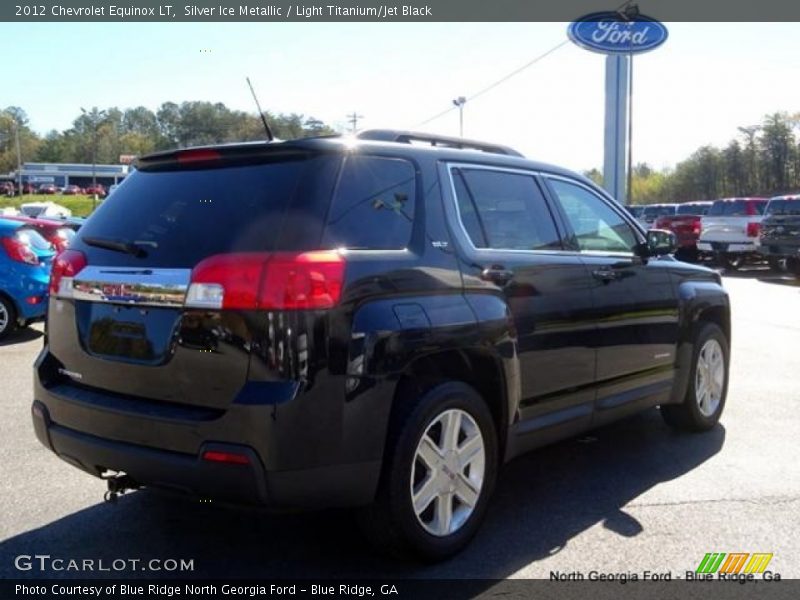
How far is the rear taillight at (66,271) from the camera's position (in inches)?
142

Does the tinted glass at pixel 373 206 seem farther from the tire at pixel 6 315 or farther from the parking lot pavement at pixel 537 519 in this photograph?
the tire at pixel 6 315

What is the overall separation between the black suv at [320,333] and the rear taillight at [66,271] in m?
0.01

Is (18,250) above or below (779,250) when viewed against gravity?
above

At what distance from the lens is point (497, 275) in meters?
3.87

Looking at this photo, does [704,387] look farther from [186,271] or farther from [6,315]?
[6,315]

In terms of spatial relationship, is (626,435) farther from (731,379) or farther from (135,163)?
(135,163)

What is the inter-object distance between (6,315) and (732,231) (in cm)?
1827

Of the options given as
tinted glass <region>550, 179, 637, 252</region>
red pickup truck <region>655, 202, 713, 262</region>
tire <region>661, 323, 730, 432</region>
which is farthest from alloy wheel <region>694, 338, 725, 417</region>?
red pickup truck <region>655, 202, 713, 262</region>

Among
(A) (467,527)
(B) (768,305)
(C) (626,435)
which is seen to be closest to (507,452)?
(A) (467,527)

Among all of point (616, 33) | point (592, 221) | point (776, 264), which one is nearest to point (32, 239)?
point (592, 221)

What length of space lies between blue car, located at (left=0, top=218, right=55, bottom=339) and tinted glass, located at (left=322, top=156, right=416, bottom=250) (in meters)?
7.29

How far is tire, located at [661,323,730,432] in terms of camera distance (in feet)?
18.4

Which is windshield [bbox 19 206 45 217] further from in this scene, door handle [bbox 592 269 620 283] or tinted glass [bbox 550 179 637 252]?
door handle [bbox 592 269 620 283]

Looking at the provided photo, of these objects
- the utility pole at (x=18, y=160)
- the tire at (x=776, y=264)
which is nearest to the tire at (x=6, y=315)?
the tire at (x=776, y=264)
